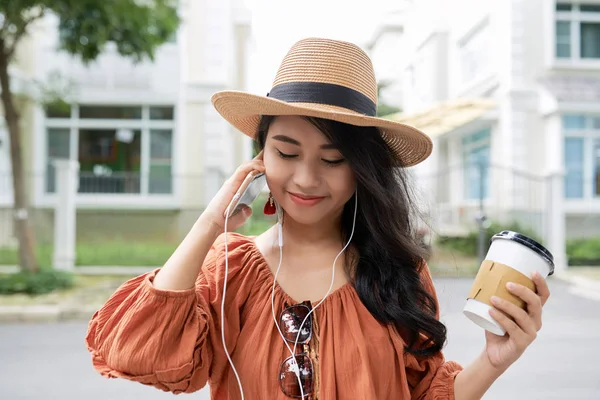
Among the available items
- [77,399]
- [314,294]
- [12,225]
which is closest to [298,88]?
[314,294]

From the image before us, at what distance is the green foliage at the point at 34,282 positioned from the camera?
664cm

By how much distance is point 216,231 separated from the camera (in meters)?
1.15

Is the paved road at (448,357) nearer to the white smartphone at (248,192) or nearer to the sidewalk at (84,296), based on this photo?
the sidewalk at (84,296)

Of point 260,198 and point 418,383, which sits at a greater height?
point 260,198

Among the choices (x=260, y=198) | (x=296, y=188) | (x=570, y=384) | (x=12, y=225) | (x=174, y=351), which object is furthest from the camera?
(x=12, y=225)

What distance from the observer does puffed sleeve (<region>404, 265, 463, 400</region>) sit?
1.26m

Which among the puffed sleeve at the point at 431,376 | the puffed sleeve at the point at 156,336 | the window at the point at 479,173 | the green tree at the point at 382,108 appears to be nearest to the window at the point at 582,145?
the window at the point at 479,173

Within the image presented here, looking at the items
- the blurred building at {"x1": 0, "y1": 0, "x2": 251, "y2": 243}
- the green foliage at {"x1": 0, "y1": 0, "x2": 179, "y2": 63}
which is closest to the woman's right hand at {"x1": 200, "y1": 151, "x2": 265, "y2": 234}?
the green foliage at {"x1": 0, "y1": 0, "x2": 179, "y2": 63}

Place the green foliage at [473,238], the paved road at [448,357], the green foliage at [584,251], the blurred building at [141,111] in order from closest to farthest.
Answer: the paved road at [448,357] → the green foliage at [584,251] → the green foliage at [473,238] → the blurred building at [141,111]

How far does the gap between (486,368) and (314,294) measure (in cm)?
39

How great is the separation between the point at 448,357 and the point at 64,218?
6.21 metres

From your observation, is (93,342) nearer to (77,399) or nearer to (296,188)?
(296,188)

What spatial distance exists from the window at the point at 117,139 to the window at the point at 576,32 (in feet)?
27.6

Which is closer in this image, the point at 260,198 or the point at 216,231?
the point at 216,231
